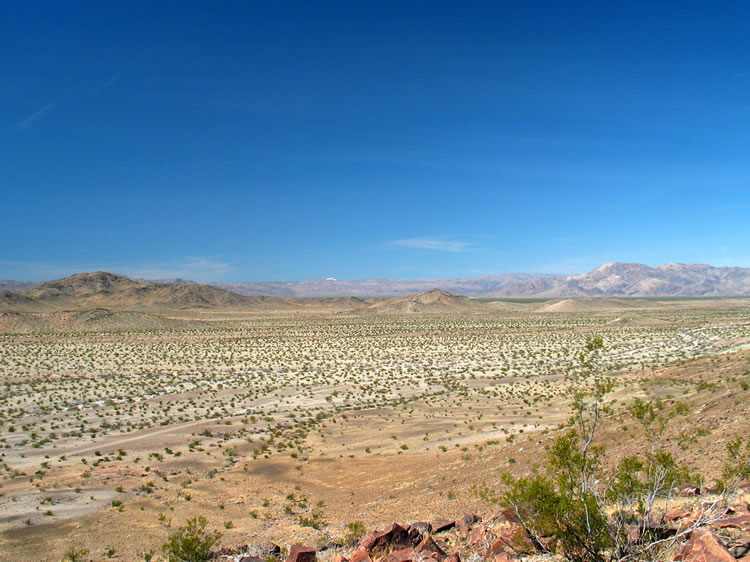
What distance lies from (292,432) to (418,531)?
1251 cm

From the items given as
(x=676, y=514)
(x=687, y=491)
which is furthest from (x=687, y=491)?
(x=676, y=514)

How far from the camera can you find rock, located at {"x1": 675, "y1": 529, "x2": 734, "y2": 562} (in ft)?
20.5

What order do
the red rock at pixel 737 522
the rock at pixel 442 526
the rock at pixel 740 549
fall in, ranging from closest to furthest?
the rock at pixel 740 549
the red rock at pixel 737 522
the rock at pixel 442 526

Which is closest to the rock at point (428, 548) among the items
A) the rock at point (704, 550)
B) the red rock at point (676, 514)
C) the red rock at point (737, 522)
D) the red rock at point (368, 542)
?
the red rock at point (368, 542)

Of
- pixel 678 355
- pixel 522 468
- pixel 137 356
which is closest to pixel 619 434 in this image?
pixel 522 468

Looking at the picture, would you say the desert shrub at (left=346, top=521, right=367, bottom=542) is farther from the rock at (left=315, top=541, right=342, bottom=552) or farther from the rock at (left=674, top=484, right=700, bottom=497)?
the rock at (left=674, top=484, right=700, bottom=497)

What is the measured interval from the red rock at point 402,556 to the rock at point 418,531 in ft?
2.12

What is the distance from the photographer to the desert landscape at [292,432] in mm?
11961

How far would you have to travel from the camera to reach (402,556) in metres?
8.02

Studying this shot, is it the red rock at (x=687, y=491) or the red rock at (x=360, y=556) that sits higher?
the red rock at (x=687, y=491)

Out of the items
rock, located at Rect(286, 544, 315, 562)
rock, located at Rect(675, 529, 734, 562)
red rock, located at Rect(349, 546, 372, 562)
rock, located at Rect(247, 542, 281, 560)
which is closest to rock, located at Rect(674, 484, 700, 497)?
rock, located at Rect(675, 529, 734, 562)

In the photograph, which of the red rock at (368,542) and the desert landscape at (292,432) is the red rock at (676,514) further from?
the red rock at (368,542)

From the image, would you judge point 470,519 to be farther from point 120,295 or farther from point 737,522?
point 120,295

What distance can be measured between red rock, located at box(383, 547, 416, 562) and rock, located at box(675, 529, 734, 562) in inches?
151
